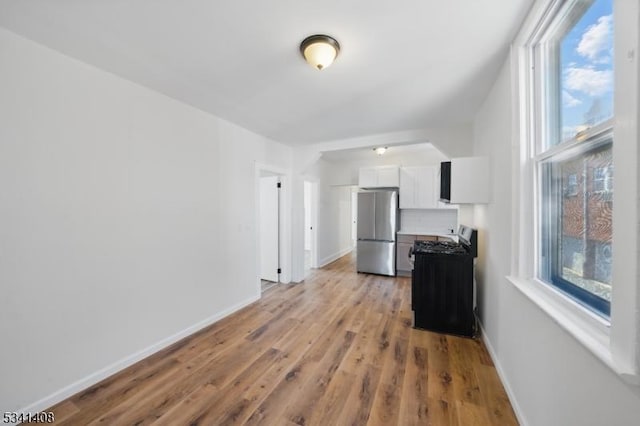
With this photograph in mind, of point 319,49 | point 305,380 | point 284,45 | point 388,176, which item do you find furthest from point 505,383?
point 388,176

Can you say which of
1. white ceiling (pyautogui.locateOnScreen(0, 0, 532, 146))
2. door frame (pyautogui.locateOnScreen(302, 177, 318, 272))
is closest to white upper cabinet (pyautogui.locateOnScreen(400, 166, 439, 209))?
door frame (pyautogui.locateOnScreen(302, 177, 318, 272))

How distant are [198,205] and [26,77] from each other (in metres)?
1.58

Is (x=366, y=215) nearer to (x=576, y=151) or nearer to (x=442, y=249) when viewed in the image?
(x=442, y=249)

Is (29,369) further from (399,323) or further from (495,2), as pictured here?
(495,2)

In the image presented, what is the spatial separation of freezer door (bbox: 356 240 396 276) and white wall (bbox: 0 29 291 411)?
3.24 m

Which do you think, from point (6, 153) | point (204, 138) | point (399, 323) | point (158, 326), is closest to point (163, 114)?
point (204, 138)

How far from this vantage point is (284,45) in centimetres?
177

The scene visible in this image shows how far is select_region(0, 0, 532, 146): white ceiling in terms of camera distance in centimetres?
145

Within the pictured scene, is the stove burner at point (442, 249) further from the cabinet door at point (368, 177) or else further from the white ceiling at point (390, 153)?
the cabinet door at point (368, 177)

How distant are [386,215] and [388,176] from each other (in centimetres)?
87

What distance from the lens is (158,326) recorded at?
8.13ft

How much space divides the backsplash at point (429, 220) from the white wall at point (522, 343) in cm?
245

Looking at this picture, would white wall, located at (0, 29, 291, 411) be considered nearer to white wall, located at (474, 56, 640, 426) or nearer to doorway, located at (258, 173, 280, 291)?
doorway, located at (258, 173, 280, 291)

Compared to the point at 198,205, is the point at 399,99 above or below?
above
